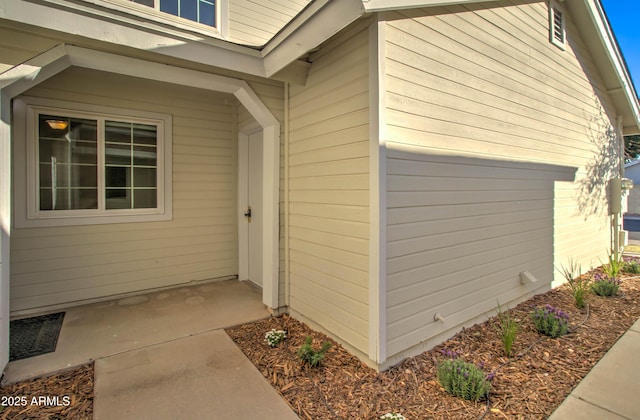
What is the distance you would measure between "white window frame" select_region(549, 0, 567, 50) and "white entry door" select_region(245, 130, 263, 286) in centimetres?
445

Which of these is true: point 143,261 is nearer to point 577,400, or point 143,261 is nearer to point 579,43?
point 577,400

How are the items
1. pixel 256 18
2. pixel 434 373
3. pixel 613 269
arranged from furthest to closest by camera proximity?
1. pixel 613 269
2. pixel 256 18
3. pixel 434 373

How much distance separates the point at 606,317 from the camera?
3.91m

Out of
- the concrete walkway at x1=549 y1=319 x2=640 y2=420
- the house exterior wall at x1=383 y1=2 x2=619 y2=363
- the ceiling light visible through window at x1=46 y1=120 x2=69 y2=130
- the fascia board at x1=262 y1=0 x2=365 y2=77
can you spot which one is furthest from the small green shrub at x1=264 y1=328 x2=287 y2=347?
the ceiling light visible through window at x1=46 y1=120 x2=69 y2=130

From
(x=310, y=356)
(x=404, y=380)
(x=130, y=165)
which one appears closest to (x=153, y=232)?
(x=130, y=165)

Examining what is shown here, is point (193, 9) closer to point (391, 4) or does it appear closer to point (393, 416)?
point (391, 4)

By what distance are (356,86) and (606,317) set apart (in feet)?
13.1

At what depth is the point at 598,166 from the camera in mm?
6074

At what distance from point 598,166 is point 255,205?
20.4 ft

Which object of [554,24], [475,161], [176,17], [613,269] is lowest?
[613,269]

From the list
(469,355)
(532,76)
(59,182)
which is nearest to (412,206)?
(469,355)

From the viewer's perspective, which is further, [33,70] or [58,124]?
[58,124]

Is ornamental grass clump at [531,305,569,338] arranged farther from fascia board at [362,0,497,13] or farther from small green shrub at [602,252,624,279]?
fascia board at [362,0,497,13]

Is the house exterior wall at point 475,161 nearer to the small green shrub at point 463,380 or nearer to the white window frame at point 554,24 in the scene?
the white window frame at point 554,24
